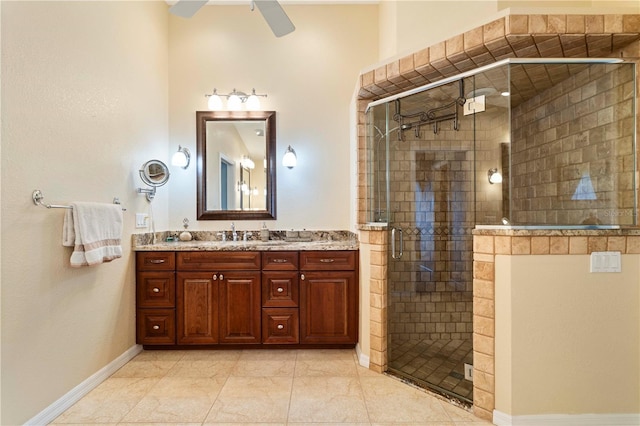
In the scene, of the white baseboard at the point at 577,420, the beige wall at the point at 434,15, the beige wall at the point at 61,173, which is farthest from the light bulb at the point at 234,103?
the white baseboard at the point at 577,420

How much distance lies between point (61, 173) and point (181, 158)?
1234 mm

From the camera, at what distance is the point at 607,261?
1.70 m

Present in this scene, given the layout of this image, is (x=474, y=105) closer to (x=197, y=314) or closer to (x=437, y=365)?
(x=437, y=365)

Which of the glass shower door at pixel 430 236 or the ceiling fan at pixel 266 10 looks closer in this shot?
the ceiling fan at pixel 266 10

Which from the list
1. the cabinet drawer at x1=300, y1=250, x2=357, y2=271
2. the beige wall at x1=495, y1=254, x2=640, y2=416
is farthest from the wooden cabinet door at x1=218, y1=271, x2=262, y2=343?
the beige wall at x1=495, y1=254, x2=640, y2=416

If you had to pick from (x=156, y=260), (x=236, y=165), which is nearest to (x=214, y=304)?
(x=156, y=260)

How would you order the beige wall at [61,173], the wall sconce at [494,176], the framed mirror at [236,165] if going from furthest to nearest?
the framed mirror at [236,165] → the wall sconce at [494,176] → the beige wall at [61,173]

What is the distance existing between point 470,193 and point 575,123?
0.75 metres

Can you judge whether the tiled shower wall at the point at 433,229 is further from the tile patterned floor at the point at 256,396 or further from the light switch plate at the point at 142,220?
the light switch plate at the point at 142,220

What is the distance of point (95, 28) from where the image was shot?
85.2 inches

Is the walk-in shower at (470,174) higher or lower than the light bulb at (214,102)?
lower

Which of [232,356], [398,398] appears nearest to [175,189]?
[232,356]

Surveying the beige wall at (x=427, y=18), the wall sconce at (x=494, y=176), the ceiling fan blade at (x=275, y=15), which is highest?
the beige wall at (x=427, y=18)

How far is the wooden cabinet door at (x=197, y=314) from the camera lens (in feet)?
8.54
